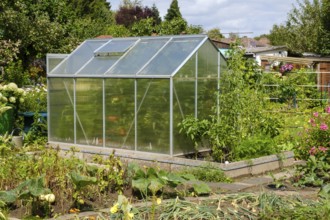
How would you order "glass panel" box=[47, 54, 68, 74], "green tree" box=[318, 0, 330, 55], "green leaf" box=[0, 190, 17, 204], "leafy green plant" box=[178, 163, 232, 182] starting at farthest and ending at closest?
"green tree" box=[318, 0, 330, 55], "glass panel" box=[47, 54, 68, 74], "leafy green plant" box=[178, 163, 232, 182], "green leaf" box=[0, 190, 17, 204]

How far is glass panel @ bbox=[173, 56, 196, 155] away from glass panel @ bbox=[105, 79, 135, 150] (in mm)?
894

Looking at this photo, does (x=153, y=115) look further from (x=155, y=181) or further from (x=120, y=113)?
(x=155, y=181)

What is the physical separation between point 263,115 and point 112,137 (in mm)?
2645

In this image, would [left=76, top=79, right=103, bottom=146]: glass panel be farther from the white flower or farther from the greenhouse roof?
the white flower

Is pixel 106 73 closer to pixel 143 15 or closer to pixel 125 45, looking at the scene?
pixel 125 45

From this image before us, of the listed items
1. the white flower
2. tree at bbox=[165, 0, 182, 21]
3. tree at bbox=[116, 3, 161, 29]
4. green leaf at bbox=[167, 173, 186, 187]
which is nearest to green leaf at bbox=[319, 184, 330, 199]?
green leaf at bbox=[167, 173, 186, 187]

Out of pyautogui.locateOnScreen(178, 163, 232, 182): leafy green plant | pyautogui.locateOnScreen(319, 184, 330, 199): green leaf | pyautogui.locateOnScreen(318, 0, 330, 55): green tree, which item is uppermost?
pyautogui.locateOnScreen(318, 0, 330, 55): green tree

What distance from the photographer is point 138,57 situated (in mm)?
10047

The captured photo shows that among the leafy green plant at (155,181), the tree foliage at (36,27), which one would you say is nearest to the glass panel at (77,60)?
the leafy green plant at (155,181)

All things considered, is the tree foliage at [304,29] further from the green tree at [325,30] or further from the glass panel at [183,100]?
the glass panel at [183,100]

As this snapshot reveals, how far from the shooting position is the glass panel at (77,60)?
10.9m

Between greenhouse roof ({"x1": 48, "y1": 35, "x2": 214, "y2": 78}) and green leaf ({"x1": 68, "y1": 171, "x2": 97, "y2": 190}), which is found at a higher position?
greenhouse roof ({"x1": 48, "y1": 35, "x2": 214, "y2": 78})

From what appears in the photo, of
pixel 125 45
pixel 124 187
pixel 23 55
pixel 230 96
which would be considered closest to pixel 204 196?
pixel 124 187

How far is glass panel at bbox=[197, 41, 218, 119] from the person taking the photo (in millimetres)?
9594
